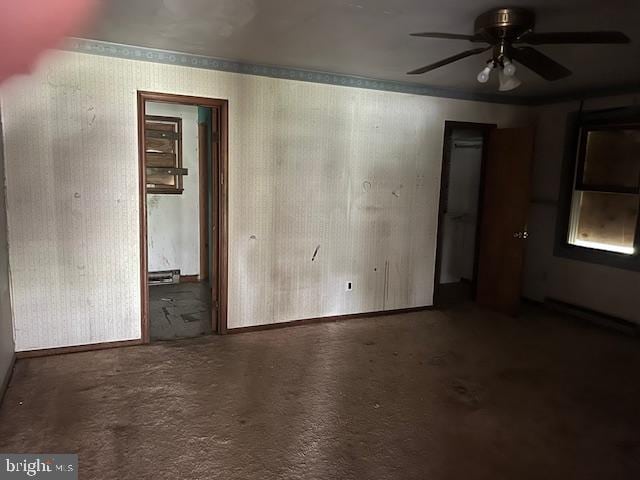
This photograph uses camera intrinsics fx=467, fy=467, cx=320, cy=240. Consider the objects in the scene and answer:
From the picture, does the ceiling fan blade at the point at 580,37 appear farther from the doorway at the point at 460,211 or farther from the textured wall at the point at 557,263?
the doorway at the point at 460,211

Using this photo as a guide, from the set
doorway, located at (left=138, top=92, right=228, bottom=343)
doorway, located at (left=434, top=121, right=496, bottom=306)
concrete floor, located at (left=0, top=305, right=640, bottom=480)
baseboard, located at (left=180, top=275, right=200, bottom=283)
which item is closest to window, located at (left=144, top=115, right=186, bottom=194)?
doorway, located at (left=138, top=92, right=228, bottom=343)

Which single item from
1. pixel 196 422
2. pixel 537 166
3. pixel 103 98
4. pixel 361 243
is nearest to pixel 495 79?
pixel 537 166

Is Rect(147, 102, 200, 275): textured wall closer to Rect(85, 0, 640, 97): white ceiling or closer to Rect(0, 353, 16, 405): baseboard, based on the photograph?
Rect(85, 0, 640, 97): white ceiling

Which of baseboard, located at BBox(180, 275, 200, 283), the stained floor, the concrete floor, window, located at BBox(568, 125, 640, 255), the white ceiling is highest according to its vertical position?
the white ceiling

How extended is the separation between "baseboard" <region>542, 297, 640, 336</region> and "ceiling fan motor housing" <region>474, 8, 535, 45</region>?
3.34 meters

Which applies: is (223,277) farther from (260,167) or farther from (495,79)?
(495,79)

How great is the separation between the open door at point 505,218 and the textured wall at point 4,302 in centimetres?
448

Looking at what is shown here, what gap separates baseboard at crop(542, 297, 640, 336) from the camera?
447 cm

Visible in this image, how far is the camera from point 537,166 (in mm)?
5418

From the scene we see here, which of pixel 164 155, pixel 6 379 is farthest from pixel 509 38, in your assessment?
pixel 164 155

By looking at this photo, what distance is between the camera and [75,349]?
3.62 meters

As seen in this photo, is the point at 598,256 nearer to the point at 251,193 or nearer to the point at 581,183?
the point at 581,183

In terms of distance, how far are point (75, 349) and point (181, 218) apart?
2593 millimetres

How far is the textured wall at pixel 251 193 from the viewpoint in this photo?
3385mm
